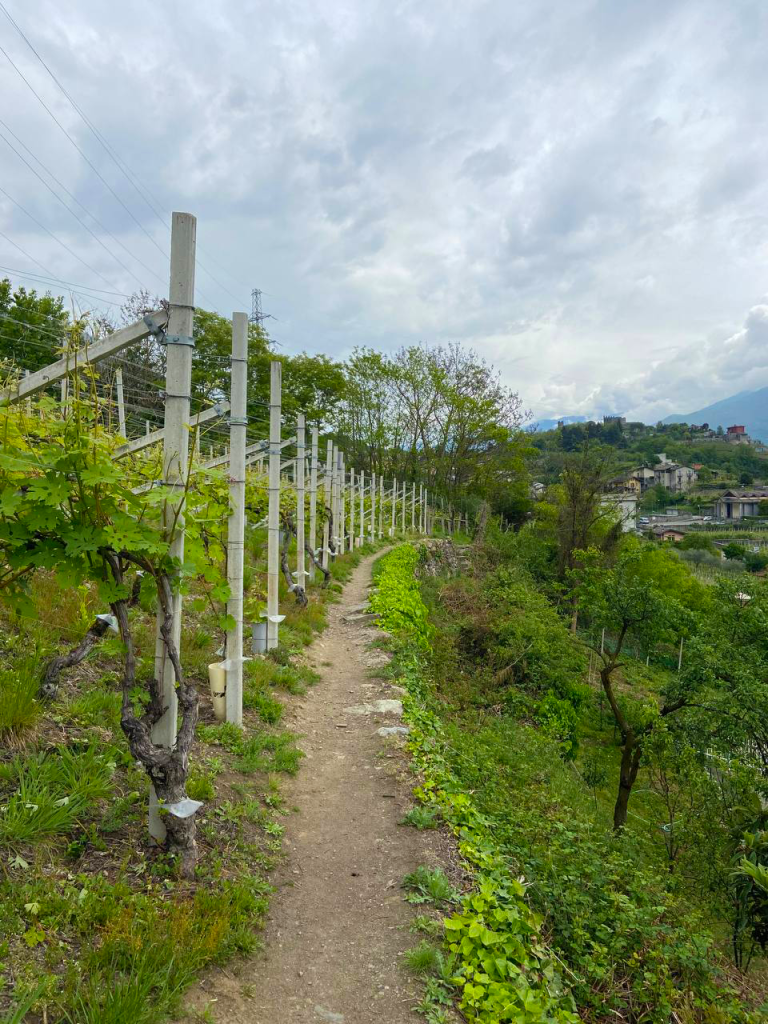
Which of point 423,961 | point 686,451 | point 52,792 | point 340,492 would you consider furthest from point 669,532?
point 52,792

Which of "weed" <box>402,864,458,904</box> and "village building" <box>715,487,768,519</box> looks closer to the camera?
"weed" <box>402,864,458,904</box>

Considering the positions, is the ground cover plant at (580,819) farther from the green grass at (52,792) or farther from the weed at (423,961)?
the green grass at (52,792)

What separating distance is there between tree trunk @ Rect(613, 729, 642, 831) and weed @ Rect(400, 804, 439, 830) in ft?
25.4

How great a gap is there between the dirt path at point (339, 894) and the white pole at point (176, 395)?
3.13 ft

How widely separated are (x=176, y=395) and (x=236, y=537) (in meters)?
2.22

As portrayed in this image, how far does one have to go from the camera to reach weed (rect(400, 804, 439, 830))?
14.6 feet

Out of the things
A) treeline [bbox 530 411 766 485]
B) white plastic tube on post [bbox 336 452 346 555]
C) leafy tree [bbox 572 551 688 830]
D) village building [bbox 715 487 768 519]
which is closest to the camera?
leafy tree [bbox 572 551 688 830]

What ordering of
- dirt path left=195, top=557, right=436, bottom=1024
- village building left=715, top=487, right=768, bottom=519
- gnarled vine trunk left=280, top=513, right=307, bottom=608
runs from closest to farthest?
dirt path left=195, top=557, right=436, bottom=1024 → gnarled vine trunk left=280, top=513, right=307, bottom=608 → village building left=715, top=487, right=768, bottom=519

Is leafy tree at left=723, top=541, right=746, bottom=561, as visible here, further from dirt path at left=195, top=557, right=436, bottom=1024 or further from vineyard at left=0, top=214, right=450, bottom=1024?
vineyard at left=0, top=214, right=450, bottom=1024

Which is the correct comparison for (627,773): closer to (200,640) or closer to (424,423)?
(200,640)

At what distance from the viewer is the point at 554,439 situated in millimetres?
51344

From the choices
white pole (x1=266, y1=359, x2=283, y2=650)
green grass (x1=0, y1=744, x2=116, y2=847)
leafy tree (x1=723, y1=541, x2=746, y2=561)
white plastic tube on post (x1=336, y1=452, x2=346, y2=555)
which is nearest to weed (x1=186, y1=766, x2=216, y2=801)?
green grass (x1=0, y1=744, x2=116, y2=847)

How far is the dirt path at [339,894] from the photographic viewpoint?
2.80 meters

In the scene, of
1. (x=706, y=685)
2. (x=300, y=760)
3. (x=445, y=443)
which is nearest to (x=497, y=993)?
(x=300, y=760)
